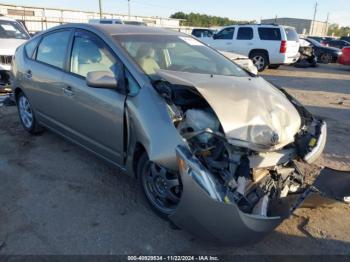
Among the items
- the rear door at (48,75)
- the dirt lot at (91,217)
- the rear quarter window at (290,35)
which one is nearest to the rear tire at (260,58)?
the rear quarter window at (290,35)

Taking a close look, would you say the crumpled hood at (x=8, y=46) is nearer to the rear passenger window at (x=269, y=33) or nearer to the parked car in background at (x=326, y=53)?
the rear passenger window at (x=269, y=33)

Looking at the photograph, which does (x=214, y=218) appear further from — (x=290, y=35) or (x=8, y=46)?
(x=290, y=35)

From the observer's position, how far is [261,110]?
316 cm

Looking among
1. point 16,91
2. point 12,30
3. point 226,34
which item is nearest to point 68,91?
point 16,91

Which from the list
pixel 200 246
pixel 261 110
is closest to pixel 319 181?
pixel 261 110

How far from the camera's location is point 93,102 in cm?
368

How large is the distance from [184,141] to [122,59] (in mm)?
1193

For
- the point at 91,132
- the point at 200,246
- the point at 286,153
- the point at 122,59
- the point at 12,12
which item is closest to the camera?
the point at 200,246

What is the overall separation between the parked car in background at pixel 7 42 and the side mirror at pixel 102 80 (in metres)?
5.56

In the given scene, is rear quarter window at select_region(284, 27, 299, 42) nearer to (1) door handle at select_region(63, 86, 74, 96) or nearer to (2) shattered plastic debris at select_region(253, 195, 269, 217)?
(1) door handle at select_region(63, 86, 74, 96)

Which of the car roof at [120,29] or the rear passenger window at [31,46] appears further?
the rear passenger window at [31,46]

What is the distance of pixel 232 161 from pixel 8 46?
301 inches

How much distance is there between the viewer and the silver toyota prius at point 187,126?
268 centimetres

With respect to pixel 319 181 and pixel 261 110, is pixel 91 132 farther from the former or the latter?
pixel 319 181
